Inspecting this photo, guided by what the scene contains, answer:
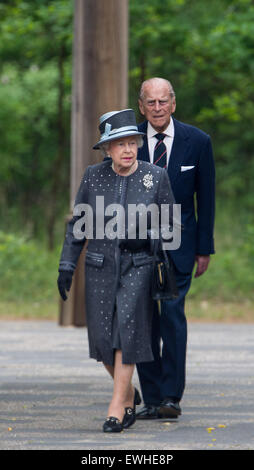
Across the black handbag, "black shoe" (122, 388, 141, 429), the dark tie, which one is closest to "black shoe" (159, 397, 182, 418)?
"black shoe" (122, 388, 141, 429)

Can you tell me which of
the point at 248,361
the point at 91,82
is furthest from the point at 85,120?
the point at 248,361

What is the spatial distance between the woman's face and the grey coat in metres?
0.09

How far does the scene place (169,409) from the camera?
5980mm

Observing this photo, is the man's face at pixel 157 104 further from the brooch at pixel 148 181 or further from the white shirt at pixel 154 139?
the brooch at pixel 148 181

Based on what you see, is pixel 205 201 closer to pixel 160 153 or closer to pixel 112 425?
pixel 160 153

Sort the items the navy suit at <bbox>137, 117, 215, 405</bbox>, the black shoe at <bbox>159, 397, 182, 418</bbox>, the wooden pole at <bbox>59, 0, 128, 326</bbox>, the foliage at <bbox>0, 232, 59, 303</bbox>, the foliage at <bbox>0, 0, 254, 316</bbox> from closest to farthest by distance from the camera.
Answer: the black shoe at <bbox>159, 397, 182, 418</bbox>
the navy suit at <bbox>137, 117, 215, 405</bbox>
the wooden pole at <bbox>59, 0, 128, 326</bbox>
the foliage at <bbox>0, 232, 59, 303</bbox>
the foliage at <bbox>0, 0, 254, 316</bbox>

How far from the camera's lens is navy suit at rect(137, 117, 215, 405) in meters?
6.09

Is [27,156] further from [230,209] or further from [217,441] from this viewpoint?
[217,441]

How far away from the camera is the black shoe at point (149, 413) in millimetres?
6074

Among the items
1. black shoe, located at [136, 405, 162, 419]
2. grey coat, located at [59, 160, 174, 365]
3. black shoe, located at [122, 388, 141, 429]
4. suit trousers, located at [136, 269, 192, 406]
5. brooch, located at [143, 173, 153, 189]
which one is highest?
brooch, located at [143, 173, 153, 189]

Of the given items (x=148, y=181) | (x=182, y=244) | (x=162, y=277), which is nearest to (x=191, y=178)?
(x=182, y=244)

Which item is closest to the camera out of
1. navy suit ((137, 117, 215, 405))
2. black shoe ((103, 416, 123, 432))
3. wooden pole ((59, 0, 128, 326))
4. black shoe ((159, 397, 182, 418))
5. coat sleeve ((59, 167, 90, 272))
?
black shoe ((103, 416, 123, 432))

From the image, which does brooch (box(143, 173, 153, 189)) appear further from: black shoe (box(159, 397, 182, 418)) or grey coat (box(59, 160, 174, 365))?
black shoe (box(159, 397, 182, 418))

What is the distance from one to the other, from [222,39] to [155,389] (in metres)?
9.96
